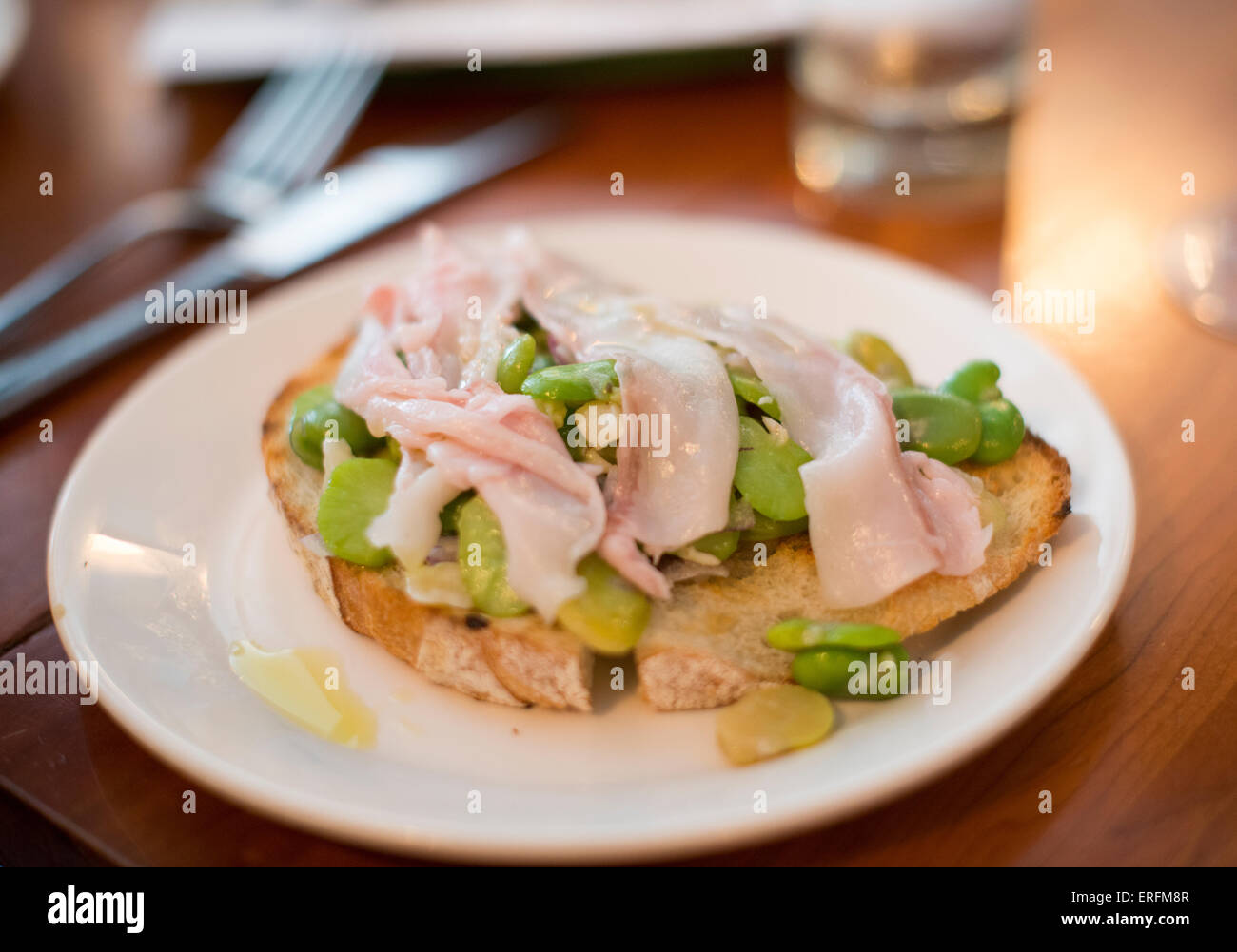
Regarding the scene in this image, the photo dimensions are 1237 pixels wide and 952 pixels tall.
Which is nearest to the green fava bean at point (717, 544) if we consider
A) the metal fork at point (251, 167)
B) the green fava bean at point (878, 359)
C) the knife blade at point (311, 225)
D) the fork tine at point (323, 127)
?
the green fava bean at point (878, 359)

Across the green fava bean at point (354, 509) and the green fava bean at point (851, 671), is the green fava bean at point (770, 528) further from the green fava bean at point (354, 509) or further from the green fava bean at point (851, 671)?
the green fava bean at point (354, 509)

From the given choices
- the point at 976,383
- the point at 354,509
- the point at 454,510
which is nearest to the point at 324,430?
the point at 354,509

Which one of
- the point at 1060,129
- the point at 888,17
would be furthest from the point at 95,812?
the point at 1060,129

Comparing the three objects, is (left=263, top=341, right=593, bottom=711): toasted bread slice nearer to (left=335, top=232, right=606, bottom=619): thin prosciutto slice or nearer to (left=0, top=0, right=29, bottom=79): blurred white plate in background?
(left=335, top=232, right=606, bottom=619): thin prosciutto slice

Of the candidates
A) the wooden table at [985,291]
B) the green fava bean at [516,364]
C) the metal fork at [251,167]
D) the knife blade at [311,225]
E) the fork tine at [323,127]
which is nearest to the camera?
the wooden table at [985,291]

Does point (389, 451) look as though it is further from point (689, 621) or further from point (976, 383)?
point (976, 383)

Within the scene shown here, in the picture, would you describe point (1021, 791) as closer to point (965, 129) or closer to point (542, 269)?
point (542, 269)
